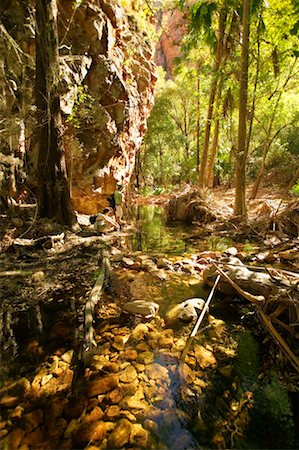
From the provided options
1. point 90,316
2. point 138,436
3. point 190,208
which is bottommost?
point 138,436

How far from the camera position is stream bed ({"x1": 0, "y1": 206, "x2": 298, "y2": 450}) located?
183cm

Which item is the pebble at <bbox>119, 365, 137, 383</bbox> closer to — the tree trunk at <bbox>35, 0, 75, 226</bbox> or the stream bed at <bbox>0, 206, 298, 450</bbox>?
the stream bed at <bbox>0, 206, 298, 450</bbox>

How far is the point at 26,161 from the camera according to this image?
7527mm

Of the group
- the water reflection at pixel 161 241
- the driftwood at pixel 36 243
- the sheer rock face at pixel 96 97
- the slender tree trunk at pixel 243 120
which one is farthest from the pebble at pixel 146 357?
the sheer rock face at pixel 96 97

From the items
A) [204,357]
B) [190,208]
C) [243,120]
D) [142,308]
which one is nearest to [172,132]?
[190,208]

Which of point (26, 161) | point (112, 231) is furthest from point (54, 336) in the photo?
point (26, 161)

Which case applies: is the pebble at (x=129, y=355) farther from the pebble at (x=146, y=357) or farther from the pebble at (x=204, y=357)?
the pebble at (x=204, y=357)

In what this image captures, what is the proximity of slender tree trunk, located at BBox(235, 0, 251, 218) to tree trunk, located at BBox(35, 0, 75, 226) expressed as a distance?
17.1 feet

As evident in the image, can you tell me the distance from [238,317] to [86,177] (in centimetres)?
789

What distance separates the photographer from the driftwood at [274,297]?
7.82 ft

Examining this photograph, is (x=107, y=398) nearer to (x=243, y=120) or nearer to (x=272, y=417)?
(x=272, y=417)

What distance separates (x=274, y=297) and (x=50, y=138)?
564 centimetres

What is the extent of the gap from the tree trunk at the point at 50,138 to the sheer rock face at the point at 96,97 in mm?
1650

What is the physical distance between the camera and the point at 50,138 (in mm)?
5941
